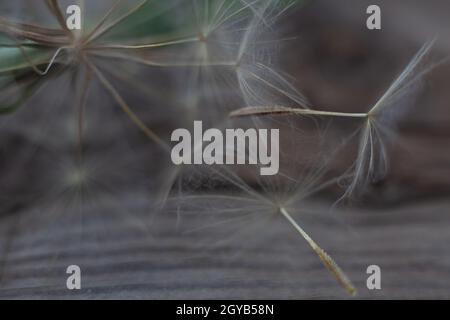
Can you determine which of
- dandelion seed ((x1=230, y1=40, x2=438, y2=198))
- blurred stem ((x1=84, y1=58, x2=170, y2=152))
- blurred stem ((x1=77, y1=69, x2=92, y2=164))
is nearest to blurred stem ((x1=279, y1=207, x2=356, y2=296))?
dandelion seed ((x1=230, y1=40, x2=438, y2=198))

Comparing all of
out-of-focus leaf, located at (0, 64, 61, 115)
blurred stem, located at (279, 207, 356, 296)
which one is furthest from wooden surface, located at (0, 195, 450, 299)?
out-of-focus leaf, located at (0, 64, 61, 115)

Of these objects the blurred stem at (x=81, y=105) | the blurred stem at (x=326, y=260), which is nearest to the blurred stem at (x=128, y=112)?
the blurred stem at (x=81, y=105)

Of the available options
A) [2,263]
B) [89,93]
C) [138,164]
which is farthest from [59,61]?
[2,263]

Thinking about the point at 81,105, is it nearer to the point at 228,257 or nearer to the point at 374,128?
the point at 228,257

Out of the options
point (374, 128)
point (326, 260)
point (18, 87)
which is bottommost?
point (326, 260)

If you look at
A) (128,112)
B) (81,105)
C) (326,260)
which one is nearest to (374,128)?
(326,260)

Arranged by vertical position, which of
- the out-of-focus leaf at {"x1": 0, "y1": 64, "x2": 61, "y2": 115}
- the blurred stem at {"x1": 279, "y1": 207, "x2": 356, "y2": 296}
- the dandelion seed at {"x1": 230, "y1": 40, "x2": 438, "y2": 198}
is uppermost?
the out-of-focus leaf at {"x1": 0, "y1": 64, "x2": 61, "y2": 115}

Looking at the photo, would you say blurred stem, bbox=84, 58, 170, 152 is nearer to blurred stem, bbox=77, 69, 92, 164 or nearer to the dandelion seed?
blurred stem, bbox=77, 69, 92, 164

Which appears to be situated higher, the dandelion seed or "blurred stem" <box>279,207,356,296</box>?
the dandelion seed

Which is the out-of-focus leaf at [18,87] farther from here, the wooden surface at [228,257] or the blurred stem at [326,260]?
the blurred stem at [326,260]

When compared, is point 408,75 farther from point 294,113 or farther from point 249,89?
point 249,89

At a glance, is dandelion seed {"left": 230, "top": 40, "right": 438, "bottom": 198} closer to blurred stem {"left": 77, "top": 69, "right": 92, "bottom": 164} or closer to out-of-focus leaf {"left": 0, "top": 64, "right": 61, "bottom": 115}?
blurred stem {"left": 77, "top": 69, "right": 92, "bottom": 164}
